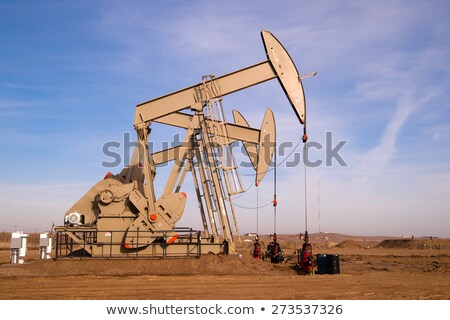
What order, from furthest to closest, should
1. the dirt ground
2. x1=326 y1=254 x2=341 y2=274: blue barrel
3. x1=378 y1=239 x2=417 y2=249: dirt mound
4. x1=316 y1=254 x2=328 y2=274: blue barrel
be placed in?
x1=378 y1=239 x2=417 y2=249: dirt mound
x1=316 y1=254 x2=328 y2=274: blue barrel
x1=326 y1=254 x2=341 y2=274: blue barrel
the dirt ground

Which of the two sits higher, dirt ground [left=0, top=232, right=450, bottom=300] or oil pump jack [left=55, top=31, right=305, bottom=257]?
oil pump jack [left=55, top=31, right=305, bottom=257]

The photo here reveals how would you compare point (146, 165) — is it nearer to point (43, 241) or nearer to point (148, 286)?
point (148, 286)

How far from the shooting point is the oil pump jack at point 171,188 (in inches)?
529

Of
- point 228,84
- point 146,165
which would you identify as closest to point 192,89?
point 228,84

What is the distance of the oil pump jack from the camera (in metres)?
13.4

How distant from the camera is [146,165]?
45.3 feet

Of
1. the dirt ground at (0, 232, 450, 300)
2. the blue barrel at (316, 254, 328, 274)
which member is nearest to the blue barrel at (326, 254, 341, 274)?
the blue barrel at (316, 254, 328, 274)

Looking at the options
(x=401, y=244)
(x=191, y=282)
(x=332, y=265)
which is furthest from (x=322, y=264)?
(x=401, y=244)

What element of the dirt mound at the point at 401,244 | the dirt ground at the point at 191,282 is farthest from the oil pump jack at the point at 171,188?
the dirt mound at the point at 401,244

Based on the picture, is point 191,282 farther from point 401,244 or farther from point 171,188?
point 401,244

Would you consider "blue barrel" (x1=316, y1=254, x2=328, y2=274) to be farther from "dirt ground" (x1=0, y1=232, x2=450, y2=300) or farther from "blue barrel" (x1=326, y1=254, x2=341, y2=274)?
"dirt ground" (x1=0, y1=232, x2=450, y2=300)

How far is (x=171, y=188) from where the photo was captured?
1426 cm

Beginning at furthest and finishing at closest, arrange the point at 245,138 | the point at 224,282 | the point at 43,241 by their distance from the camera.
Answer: the point at 43,241 → the point at 245,138 → the point at 224,282

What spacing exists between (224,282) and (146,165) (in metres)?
4.56
